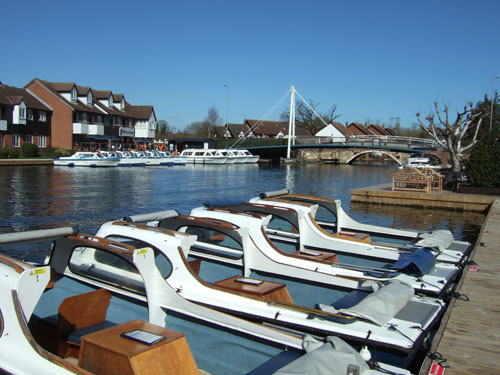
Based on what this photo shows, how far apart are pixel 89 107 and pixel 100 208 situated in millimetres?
48047

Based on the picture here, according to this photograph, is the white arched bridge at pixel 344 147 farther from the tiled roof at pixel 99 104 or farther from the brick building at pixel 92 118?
the brick building at pixel 92 118

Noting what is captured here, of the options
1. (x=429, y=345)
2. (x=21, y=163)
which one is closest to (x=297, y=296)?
(x=429, y=345)

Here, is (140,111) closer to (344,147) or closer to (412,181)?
(344,147)

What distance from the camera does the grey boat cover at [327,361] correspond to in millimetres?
4562

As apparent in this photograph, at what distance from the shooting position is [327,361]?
15.3 feet

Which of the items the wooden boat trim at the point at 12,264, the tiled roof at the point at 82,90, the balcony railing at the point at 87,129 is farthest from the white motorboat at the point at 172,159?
the wooden boat trim at the point at 12,264

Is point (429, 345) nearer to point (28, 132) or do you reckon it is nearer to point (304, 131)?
point (28, 132)

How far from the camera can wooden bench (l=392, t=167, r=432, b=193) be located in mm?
27469

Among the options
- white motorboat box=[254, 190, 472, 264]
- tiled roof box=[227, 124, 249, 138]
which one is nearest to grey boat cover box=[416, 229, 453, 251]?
white motorboat box=[254, 190, 472, 264]

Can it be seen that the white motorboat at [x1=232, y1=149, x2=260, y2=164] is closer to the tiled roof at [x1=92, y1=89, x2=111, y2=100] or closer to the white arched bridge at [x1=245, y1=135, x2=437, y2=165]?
the white arched bridge at [x1=245, y1=135, x2=437, y2=165]

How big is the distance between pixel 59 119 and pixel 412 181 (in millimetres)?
48887

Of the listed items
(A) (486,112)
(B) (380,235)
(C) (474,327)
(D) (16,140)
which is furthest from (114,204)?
(A) (486,112)

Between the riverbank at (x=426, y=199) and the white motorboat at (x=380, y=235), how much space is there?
45.2 feet

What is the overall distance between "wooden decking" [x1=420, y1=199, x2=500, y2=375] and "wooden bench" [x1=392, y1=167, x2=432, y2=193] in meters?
18.0
